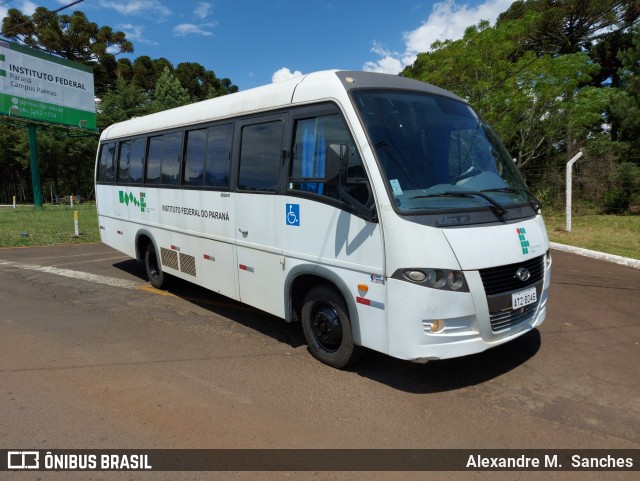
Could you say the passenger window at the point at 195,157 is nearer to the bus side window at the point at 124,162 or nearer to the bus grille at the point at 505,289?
the bus side window at the point at 124,162

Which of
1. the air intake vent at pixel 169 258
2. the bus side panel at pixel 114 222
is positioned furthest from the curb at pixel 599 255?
the bus side panel at pixel 114 222

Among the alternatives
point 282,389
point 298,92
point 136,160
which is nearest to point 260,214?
point 298,92

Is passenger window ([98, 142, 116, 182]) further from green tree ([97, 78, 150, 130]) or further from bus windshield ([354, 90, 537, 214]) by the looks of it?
green tree ([97, 78, 150, 130])

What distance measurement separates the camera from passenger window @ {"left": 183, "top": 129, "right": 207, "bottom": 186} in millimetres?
6040

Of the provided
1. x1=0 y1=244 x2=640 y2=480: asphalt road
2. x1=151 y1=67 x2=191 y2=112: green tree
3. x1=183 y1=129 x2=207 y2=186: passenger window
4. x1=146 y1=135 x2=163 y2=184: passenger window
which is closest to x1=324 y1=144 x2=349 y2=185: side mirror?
x1=0 y1=244 x2=640 y2=480: asphalt road

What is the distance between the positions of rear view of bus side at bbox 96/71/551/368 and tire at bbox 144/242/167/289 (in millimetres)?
2251

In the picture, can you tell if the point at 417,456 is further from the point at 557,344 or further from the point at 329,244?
the point at 557,344

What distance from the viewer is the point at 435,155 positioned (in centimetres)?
411

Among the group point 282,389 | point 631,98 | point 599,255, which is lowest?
point 282,389

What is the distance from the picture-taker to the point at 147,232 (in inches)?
301

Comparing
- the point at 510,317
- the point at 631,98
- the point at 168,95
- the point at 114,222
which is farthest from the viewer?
the point at 168,95

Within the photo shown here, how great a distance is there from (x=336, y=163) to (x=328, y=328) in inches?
65.5

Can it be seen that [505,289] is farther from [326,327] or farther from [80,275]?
[80,275]
